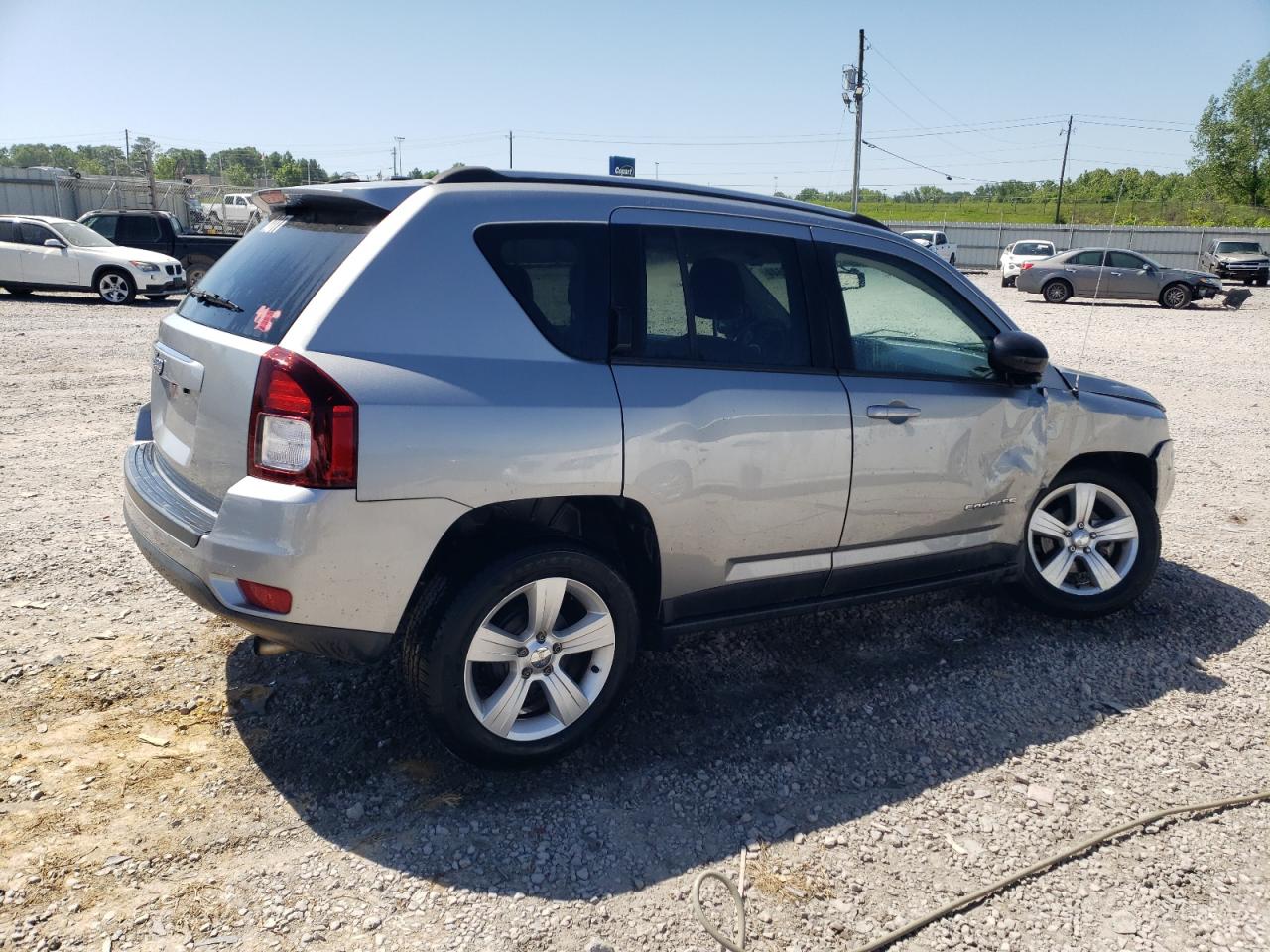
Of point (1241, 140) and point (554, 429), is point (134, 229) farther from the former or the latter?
point (1241, 140)

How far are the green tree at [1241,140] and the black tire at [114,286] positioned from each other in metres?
82.5

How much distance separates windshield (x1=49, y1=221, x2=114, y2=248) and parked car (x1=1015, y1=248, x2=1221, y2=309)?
2369cm

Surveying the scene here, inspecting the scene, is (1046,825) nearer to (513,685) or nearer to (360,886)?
(513,685)

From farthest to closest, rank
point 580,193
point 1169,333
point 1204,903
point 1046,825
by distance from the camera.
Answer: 1. point 1169,333
2. point 580,193
3. point 1046,825
4. point 1204,903

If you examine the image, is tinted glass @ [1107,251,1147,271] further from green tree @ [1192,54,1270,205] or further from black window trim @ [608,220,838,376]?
green tree @ [1192,54,1270,205]

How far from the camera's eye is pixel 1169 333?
63.5ft

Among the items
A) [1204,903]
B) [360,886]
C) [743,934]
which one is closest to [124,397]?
[360,886]

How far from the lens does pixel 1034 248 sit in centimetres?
3534

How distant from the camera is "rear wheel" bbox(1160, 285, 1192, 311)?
87.0 feet

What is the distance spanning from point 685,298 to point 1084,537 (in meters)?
2.49

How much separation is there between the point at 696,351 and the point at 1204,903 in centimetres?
234

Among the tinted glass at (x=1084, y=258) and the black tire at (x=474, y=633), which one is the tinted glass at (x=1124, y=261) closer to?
the tinted glass at (x=1084, y=258)

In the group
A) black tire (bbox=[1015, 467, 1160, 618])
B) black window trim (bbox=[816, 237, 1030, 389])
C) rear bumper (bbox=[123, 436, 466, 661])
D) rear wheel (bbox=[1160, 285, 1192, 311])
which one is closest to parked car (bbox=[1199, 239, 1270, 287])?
rear wheel (bbox=[1160, 285, 1192, 311])

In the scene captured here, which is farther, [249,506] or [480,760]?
[480,760]
